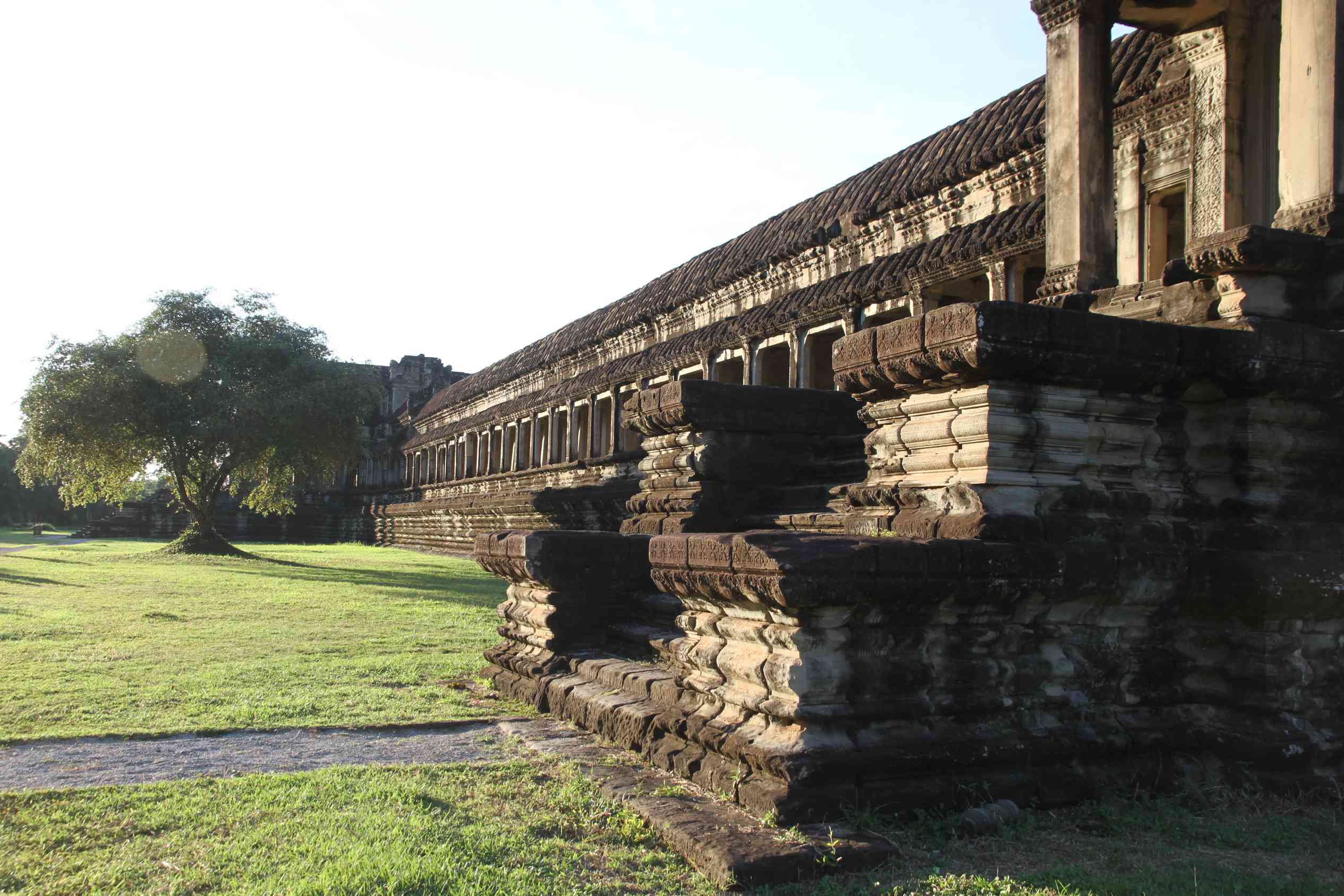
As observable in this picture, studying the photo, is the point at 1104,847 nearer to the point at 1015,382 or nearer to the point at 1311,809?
the point at 1311,809

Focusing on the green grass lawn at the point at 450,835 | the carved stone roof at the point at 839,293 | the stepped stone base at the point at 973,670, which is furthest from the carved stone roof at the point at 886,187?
the green grass lawn at the point at 450,835

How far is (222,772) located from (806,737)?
7.82 feet

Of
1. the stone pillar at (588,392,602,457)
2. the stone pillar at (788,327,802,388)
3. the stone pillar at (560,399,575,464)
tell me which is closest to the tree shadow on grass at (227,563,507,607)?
the stone pillar at (588,392,602,457)

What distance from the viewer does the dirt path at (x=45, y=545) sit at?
27.3m

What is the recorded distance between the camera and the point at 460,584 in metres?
16.1

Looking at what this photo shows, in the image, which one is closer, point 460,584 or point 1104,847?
point 1104,847

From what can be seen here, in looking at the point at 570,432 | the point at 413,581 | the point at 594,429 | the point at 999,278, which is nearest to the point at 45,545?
the point at 570,432

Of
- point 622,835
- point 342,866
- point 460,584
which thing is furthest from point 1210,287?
point 460,584

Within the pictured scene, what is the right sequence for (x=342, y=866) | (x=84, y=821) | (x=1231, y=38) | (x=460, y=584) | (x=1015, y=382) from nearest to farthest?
1. (x=342, y=866)
2. (x=84, y=821)
3. (x=1015, y=382)
4. (x=1231, y=38)
5. (x=460, y=584)

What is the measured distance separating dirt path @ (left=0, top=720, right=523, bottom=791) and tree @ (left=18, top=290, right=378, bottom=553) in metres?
19.2

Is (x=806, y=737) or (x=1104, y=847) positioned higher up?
(x=806, y=737)

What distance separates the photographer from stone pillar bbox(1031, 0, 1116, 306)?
547 centimetres

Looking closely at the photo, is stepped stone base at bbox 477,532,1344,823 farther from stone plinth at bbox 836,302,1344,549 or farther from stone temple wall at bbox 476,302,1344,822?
stone plinth at bbox 836,302,1344,549

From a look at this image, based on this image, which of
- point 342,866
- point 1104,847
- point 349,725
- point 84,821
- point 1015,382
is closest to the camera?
point 342,866
